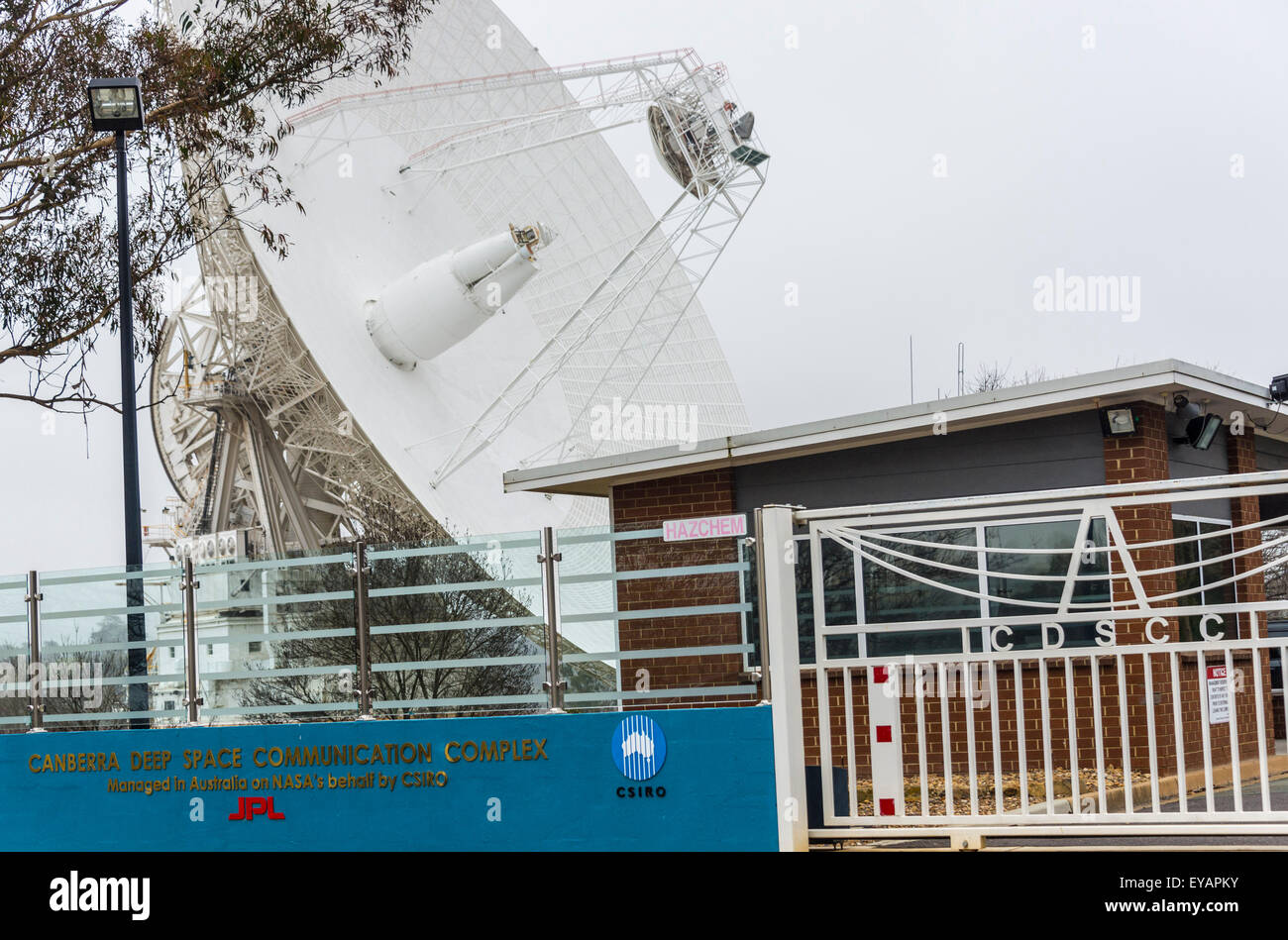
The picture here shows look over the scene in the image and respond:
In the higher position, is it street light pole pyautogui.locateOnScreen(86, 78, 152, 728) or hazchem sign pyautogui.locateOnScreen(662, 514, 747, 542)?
street light pole pyautogui.locateOnScreen(86, 78, 152, 728)

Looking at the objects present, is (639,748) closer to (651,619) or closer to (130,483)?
(651,619)

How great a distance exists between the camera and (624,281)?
97.6 ft

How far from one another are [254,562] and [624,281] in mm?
19812

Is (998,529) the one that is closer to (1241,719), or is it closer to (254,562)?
(1241,719)

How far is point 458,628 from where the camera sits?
9.52 meters

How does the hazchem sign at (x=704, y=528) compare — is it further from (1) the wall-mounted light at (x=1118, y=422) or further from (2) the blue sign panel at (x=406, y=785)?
(1) the wall-mounted light at (x=1118, y=422)

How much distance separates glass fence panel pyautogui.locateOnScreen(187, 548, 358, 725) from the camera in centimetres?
992

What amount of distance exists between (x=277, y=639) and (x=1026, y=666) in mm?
6424

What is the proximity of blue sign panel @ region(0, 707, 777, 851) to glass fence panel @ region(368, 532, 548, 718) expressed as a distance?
0.84 feet

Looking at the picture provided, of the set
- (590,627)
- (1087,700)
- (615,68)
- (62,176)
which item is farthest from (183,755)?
(615,68)

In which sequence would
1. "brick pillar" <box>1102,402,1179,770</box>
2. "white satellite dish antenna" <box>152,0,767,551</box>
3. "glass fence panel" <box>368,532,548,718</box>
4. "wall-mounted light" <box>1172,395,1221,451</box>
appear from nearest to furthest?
"glass fence panel" <box>368,532,548,718</box>, "brick pillar" <box>1102,402,1179,770</box>, "wall-mounted light" <box>1172,395,1221,451</box>, "white satellite dish antenna" <box>152,0,767,551</box>

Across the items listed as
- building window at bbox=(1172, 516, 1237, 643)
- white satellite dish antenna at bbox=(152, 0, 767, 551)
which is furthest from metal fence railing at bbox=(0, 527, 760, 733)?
white satellite dish antenna at bbox=(152, 0, 767, 551)

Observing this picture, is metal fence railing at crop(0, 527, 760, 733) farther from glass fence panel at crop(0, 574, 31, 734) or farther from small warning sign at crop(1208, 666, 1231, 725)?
small warning sign at crop(1208, 666, 1231, 725)
